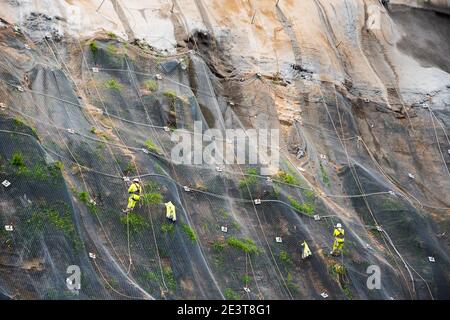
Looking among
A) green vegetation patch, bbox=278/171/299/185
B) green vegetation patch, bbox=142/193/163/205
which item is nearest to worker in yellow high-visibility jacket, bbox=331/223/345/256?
green vegetation patch, bbox=278/171/299/185

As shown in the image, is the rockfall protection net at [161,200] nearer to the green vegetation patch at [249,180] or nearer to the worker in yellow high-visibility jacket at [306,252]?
the green vegetation patch at [249,180]

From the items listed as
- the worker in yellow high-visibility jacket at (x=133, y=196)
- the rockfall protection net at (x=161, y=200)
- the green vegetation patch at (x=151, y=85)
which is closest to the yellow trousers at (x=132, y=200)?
the worker in yellow high-visibility jacket at (x=133, y=196)

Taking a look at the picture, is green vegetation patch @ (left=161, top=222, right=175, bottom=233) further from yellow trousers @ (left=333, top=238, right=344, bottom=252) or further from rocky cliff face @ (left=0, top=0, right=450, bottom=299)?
A: yellow trousers @ (left=333, top=238, right=344, bottom=252)

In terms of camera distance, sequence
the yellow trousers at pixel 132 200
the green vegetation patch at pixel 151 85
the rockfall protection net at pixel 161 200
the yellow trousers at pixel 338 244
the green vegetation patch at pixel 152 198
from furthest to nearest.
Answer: the green vegetation patch at pixel 151 85
the yellow trousers at pixel 338 244
the green vegetation patch at pixel 152 198
the yellow trousers at pixel 132 200
the rockfall protection net at pixel 161 200

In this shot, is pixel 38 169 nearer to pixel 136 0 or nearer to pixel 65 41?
pixel 65 41
